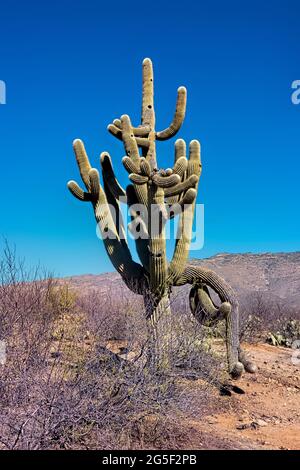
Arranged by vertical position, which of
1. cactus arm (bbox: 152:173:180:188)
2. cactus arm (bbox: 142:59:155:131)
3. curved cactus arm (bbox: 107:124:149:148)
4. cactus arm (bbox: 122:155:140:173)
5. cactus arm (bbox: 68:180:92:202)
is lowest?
cactus arm (bbox: 152:173:180:188)

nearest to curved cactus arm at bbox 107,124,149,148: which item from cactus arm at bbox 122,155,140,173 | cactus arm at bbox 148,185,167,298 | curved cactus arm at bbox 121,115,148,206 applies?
curved cactus arm at bbox 121,115,148,206

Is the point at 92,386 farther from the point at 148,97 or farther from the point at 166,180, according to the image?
the point at 148,97

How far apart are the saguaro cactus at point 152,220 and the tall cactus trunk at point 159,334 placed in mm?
25

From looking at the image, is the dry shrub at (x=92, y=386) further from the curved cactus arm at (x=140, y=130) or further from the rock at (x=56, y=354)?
the curved cactus arm at (x=140, y=130)

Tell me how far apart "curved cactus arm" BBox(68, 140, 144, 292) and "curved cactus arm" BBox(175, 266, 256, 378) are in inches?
32.1

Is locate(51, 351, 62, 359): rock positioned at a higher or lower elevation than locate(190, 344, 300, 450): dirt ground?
higher

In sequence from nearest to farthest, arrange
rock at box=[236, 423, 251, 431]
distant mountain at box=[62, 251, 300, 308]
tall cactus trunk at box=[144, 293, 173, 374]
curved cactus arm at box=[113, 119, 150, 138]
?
tall cactus trunk at box=[144, 293, 173, 374] < rock at box=[236, 423, 251, 431] < curved cactus arm at box=[113, 119, 150, 138] < distant mountain at box=[62, 251, 300, 308]

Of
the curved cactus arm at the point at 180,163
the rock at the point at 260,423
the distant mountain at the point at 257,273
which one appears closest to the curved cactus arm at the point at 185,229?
the curved cactus arm at the point at 180,163

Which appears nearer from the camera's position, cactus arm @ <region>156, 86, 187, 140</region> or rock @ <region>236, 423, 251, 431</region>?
rock @ <region>236, 423, 251, 431</region>

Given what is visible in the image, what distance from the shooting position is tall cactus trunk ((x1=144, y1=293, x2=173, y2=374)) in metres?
6.01

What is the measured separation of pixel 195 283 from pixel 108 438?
14.0 feet

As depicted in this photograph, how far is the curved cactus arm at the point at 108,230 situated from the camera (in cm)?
862

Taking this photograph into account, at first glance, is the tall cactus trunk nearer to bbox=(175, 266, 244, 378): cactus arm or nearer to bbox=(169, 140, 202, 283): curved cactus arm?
bbox=(169, 140, 202, 283): curved cactus arm
